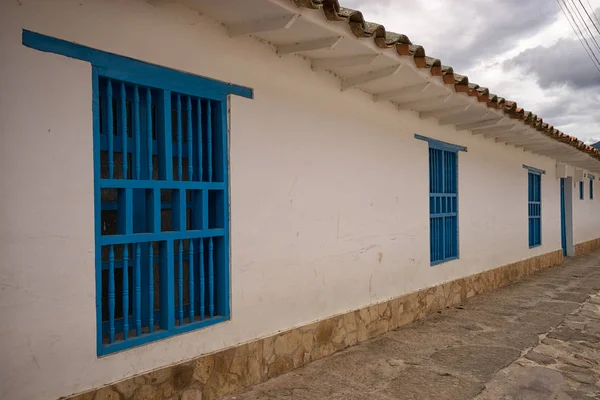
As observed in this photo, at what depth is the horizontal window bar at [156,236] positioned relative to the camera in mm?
2684

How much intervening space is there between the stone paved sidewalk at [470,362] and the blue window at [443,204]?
2.72 ft

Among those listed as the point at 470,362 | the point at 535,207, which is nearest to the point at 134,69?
the point at 470,362

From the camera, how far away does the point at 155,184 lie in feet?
9.59

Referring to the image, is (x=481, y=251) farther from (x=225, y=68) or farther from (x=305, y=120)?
(x=225, y=68)

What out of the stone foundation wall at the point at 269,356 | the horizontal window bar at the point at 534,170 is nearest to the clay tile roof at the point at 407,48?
the stone foundation wall at the point at 269,356

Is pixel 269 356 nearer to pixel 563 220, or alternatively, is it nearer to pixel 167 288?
pixel 167 288

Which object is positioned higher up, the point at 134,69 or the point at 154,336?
the point at 134,69

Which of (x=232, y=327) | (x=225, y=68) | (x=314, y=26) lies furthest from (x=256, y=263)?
(x=314, y=26)

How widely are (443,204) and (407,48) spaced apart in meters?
3.30

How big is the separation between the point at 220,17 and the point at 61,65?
3.76 feet

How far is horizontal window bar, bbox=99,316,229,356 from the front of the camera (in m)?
2.66

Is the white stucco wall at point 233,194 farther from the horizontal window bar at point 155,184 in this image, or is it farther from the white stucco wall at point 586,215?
the white stucco wall at point 586,215

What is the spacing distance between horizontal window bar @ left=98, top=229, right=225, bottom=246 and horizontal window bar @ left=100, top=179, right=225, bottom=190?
0.29 meters

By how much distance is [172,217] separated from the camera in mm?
3199
